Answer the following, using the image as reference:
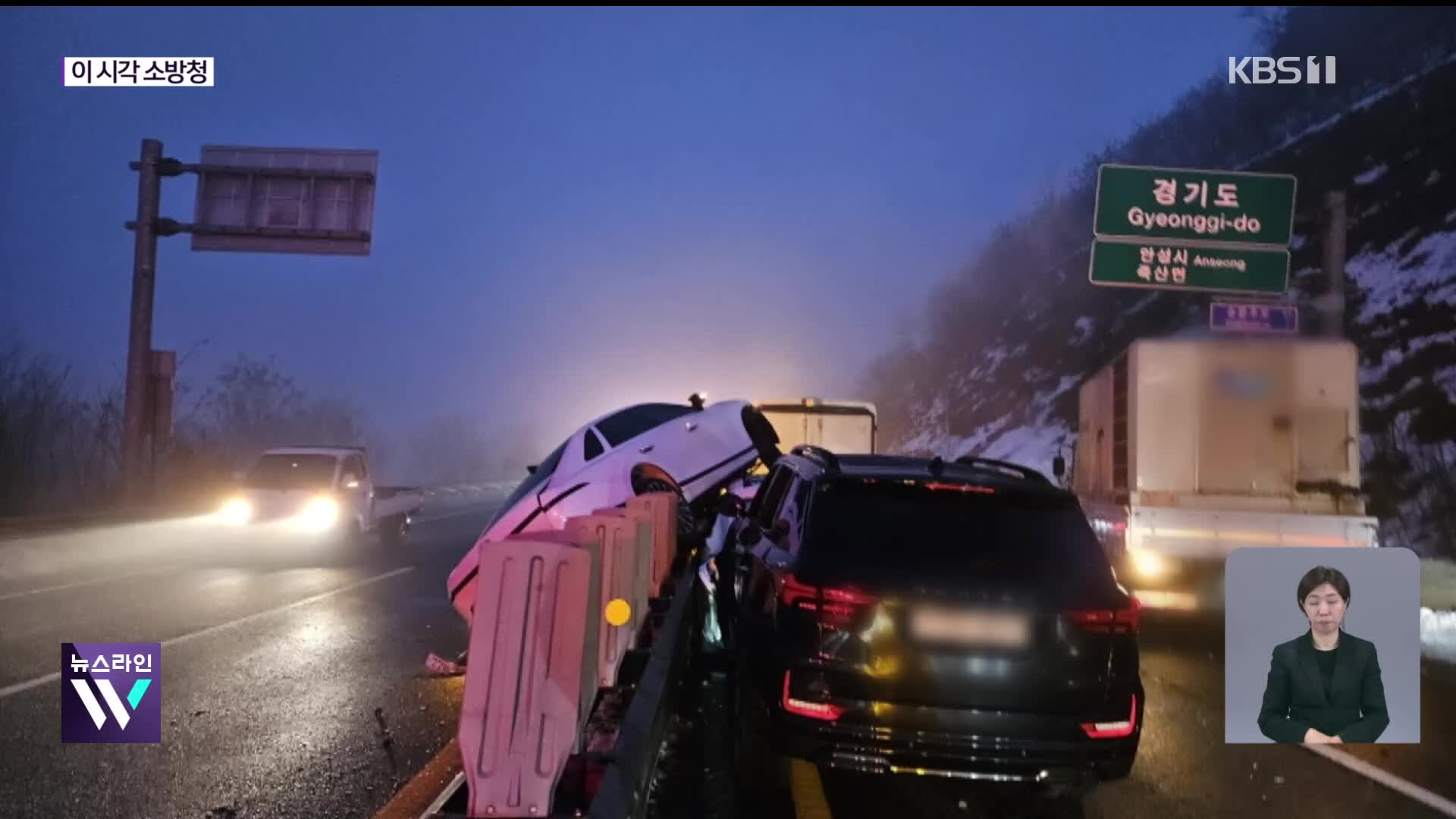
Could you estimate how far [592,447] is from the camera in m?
11.2

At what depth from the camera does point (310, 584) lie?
13.1 m

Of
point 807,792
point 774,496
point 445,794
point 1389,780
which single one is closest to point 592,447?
point 774,496

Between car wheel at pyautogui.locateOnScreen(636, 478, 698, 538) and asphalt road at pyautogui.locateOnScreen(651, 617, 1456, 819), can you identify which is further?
car wheel at pyautogui.locateOnScreen(636, 478, 698, 538)

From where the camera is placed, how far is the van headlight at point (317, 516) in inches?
Answer: 674

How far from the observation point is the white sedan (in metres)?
10.1

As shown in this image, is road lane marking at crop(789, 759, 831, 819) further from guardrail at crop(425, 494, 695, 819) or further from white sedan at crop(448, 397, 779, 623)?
white sedan at crop(448, 397, 779, 623)

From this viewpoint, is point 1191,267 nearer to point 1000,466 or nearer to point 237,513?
point 1000,466

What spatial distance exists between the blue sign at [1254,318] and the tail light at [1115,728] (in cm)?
1258

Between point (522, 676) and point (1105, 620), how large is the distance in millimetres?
2561

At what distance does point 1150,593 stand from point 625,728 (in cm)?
723

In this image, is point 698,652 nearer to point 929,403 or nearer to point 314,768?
point 314,768

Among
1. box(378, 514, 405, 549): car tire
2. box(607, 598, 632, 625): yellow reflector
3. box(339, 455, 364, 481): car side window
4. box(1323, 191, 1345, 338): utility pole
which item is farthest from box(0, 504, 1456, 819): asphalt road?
box(378, 514, 405, 549): car tire

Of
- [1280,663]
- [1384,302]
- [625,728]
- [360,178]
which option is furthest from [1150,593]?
[1384,302]

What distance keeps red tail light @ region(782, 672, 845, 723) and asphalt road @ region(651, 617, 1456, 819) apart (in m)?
0.62
